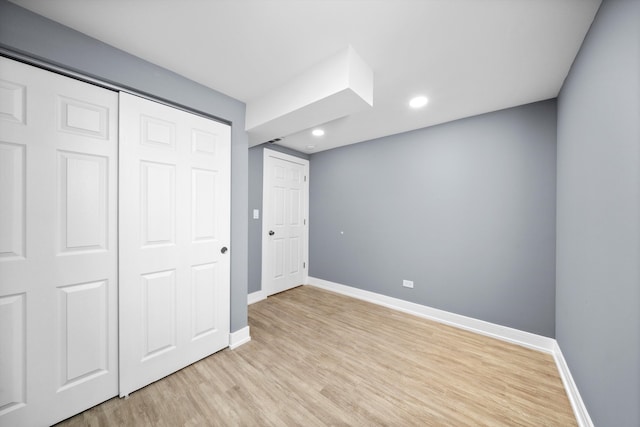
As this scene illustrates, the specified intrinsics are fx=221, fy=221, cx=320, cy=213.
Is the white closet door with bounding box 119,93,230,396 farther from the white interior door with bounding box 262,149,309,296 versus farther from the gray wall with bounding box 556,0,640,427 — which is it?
the gray wall with bounding box 556,0,640,427

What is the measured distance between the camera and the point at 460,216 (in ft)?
8.72

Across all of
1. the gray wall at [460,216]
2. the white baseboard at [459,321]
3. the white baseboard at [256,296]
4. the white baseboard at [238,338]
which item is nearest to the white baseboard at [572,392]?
the white baseboard at [459,321]

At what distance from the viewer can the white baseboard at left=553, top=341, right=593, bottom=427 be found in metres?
1.36

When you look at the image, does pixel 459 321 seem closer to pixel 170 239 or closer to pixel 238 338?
pixel 238 338

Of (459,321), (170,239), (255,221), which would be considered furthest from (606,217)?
(255,221)

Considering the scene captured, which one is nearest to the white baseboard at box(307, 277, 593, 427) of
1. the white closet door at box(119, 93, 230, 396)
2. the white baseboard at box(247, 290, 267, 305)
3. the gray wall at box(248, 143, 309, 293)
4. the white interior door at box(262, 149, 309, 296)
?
the white interior door at box(262, 149, 309, 296)

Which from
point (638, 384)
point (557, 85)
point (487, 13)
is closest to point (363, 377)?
point (638, 384)

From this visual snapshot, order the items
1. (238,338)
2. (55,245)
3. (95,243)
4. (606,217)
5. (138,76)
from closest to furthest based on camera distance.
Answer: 1. (606,217)
2. (55,245)
3. (95,243)
4. (138,76)
5. (238,338)

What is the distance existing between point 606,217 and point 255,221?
3.34 meters

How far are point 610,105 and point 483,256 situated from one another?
1784 mm

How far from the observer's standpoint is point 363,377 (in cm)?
181

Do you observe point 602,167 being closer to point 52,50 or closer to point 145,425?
point 145,425

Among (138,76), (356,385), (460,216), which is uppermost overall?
(138,76)

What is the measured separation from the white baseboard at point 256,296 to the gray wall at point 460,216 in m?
1.21
